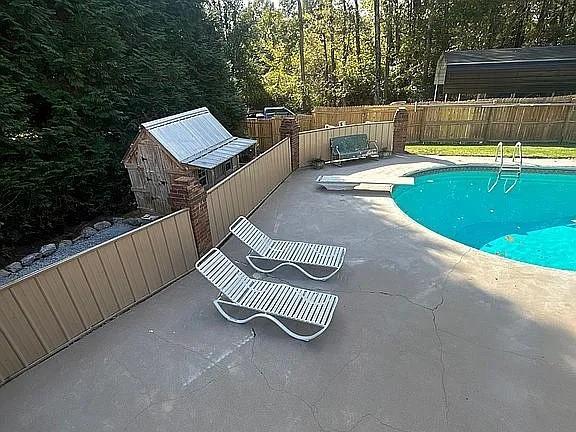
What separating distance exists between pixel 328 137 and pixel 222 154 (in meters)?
5.20

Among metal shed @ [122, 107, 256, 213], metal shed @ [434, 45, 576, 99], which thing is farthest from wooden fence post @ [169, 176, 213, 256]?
metal shed @ [434, 45, 576, 99]

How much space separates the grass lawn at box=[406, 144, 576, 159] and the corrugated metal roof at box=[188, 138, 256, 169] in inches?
301

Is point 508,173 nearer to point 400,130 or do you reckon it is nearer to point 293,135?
point 400,130

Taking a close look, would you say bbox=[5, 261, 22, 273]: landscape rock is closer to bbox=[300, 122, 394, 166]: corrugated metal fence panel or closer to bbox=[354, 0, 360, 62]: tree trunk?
bbox=[300, 122, 394, 166]: corrugated metal fence panel

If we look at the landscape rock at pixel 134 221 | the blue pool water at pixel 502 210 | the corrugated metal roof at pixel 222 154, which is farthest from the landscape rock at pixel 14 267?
the blue pool water at pixel 502 210

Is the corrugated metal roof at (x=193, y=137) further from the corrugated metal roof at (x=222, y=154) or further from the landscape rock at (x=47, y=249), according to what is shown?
the landscape rock at (x=47, y=249)

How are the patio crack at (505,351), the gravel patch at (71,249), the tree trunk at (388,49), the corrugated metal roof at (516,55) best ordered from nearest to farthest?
1. the patio crack at (505,351)
2. the gravel patch at (71,249)
3. the corrugated metal roof at (516,55)
4. the tree trunk at (388,49)

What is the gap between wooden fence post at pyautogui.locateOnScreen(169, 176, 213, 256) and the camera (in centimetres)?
531

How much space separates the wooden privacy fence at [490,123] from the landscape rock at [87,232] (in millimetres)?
13276

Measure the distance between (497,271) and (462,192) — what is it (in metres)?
5.83

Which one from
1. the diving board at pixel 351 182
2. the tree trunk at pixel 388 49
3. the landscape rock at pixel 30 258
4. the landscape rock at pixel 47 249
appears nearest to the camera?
the landscape rock at pixel 30 258

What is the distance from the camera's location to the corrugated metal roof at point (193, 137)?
25.6ft

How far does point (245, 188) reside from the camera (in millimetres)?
7754

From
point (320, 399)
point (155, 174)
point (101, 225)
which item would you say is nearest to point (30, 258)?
point (101, 225)
